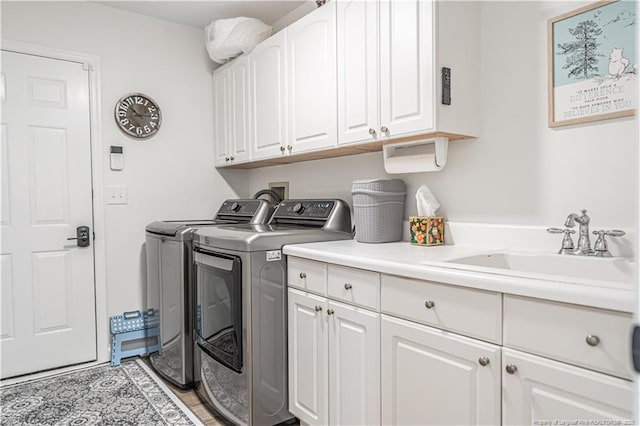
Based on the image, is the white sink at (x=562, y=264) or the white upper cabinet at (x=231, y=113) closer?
the white sink at (x=562, y=264)

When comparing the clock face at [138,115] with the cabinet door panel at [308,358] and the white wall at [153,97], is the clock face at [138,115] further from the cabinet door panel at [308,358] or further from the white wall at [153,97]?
the cabinet door panel at [308,358]

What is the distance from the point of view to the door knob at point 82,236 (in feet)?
9.05

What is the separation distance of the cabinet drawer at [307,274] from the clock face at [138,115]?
5.66 feet

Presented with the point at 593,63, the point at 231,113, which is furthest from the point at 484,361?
the point at 231,113

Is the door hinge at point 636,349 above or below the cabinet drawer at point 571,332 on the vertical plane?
above

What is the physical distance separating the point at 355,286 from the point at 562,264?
750mm

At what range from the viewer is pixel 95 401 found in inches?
90.2

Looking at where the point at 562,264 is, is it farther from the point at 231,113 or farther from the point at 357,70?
the point at 231,113

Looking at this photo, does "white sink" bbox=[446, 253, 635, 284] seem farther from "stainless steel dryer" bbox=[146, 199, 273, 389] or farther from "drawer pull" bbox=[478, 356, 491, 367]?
→ "stainless steel dryer" bbox=[146, 199, 273, 389]

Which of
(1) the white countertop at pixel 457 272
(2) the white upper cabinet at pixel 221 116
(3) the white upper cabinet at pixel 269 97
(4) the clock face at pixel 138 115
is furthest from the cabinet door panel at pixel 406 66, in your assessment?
(4) the clock face at pixel 138 115

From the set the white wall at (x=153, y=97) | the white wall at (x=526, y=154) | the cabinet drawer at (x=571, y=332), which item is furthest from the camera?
the white wall at (x=153, y=97)

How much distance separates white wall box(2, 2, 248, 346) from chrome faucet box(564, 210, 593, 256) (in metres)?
2.54

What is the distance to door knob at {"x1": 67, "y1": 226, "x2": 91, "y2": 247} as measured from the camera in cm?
276

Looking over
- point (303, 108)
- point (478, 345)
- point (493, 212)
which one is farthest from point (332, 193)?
point (478, 345)
